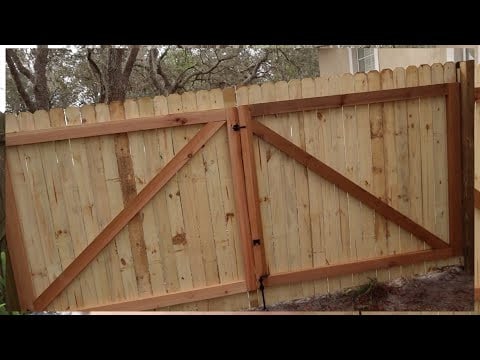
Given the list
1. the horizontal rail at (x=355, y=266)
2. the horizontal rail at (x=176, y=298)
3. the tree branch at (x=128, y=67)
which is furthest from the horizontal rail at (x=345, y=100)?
A: the tree branch at (x=128, y=67)

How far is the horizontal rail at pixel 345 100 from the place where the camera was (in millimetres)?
1753

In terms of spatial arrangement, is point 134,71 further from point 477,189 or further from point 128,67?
point 477,189

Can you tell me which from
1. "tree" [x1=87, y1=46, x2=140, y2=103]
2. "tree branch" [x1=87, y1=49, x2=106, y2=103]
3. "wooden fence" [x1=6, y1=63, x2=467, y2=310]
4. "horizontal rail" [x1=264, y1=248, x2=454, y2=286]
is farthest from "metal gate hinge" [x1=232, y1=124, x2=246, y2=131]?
"tree branch" [x1=87, y1=49, x2=106, y2=103]

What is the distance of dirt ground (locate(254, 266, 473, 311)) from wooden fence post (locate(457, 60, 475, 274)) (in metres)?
0.12

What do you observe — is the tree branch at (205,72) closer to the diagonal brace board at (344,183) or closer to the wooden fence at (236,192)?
the wooden fence at (236,192)

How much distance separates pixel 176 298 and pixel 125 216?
1.94 ft

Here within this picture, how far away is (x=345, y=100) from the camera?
5.78 feet

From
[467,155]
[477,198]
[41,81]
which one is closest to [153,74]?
[41,81]

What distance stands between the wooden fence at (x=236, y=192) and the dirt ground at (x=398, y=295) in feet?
0.21

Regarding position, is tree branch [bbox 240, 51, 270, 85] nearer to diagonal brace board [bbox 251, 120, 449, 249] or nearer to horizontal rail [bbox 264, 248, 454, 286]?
diagonal brace board [bbox 251, 120, 449, 249]

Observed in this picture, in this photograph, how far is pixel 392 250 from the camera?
197 centimetres

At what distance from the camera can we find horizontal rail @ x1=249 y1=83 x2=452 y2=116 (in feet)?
5.75

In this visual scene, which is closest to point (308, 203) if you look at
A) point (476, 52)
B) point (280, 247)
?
point (280, 247)

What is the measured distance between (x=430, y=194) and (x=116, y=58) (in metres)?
2.50
